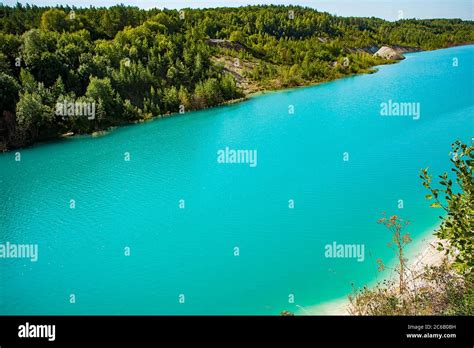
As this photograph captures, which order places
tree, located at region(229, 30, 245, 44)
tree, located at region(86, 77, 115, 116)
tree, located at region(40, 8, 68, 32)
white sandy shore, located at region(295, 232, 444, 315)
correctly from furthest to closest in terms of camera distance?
tree, located at region(229, 30, 245, 44) → tree, located at region(40, 8, 68, 32) → tree, located at region(86, 77, 115, 116) → white sandy shore, located at region(295, 232, 444, 315)

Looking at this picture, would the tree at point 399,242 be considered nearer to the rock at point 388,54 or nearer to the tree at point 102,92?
the tree at point 102,92

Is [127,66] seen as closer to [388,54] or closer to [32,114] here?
[32,114]

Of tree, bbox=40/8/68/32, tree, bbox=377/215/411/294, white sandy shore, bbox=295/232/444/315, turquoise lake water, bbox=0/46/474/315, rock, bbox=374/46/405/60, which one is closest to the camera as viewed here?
tree, bbox=377/215/411/294

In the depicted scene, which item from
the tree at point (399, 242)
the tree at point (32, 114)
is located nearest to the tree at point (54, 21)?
the tree at point (32, 114)

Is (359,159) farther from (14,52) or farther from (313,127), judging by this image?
(14,52)

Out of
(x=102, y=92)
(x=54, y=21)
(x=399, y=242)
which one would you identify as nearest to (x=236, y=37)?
(x=54, y=21)

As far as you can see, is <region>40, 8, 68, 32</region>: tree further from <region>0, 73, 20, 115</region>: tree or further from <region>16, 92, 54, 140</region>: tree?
→ <region>16, 92, 54, 140</region>: tree

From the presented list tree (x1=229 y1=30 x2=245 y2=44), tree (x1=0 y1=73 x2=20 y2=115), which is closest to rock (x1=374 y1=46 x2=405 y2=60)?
tree (x1=229 y1=30 x2=245 y2=44)
